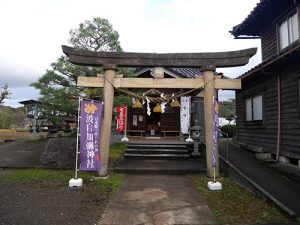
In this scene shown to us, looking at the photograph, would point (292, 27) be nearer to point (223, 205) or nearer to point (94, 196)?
point (223, 205)

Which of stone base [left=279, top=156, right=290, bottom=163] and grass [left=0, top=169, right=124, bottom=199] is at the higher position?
stone base [left=279, top=156, right=290, bottom=163]

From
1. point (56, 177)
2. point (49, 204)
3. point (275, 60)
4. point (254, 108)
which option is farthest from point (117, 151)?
point (275, 60)

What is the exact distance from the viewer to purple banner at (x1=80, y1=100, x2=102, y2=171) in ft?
29.0

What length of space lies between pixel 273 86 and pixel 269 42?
3118 mm

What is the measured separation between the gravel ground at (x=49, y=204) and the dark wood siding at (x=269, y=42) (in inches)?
403

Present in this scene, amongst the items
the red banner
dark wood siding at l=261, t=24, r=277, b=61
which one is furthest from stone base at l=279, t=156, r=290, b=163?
the red banner

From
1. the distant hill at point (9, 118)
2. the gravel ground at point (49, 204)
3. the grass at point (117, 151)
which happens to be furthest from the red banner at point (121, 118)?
the distant hill at point (9, 118)

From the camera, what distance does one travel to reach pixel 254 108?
13.8 metres

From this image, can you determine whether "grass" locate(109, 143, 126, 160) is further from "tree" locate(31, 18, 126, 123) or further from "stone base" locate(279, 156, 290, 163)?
"stone base" locate(279, 156, 290, 163)

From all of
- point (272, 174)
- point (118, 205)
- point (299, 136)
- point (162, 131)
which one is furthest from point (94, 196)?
point (162, 131)

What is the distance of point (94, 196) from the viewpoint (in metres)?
7.59

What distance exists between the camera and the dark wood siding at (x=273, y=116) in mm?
10195

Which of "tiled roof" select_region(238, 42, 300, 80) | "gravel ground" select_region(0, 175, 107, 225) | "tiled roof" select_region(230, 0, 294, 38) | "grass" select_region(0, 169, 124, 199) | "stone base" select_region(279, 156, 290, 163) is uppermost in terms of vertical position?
"tiled roof" select_region(230, 0, 294, 38)

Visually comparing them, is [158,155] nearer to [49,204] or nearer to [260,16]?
[49,204]
